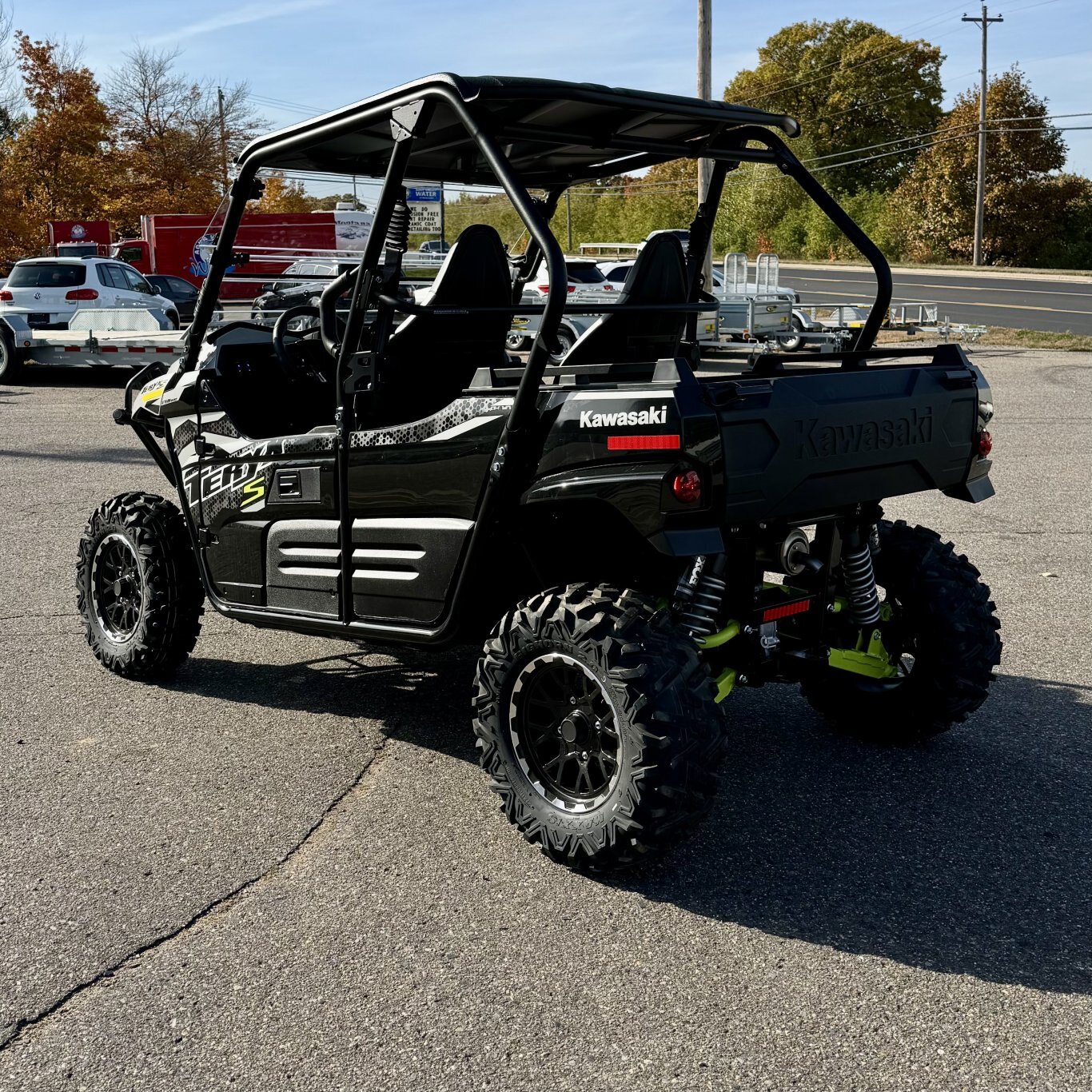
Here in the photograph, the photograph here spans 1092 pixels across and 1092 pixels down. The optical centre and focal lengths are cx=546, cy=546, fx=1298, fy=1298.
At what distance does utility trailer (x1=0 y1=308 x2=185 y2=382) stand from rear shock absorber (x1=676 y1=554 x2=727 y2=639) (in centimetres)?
1201

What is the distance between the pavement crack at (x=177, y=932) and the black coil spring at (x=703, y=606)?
4.37ft

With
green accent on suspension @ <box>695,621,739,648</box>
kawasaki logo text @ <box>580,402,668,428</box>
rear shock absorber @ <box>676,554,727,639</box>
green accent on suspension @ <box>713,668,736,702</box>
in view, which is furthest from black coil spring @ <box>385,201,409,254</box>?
green accent on suspension @ <box>713,668,736,702</box>

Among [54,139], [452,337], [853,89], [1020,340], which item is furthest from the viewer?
[853,89]

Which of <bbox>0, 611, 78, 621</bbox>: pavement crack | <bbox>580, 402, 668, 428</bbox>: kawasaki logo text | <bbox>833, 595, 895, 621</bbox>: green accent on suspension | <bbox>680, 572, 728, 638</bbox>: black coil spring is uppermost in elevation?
<bbox>580, 402, 668, 428</bbox>: kawasaki logo text

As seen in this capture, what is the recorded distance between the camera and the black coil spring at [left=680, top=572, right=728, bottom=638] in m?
3.78

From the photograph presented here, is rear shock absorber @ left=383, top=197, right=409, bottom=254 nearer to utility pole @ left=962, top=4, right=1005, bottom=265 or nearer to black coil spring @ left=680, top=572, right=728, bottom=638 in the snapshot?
black coil spring @ left=680, top=572, right=728, bottom=638

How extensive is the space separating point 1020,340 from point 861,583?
21.9 meters

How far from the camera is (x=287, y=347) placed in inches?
212

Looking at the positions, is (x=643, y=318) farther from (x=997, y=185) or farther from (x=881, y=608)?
(x=997, y=185)

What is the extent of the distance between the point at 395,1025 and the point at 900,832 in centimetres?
174

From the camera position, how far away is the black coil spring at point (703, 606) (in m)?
3.78

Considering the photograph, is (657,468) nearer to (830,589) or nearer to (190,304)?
(830,589)

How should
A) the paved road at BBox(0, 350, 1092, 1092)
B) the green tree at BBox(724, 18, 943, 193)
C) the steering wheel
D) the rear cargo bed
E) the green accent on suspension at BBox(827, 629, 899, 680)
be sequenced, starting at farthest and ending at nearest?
the green tree at BBox(724, 18, 943, 193)
the steering wheel
the green accent on suspension at BBox(827, 629, 899, 680)
the rear cargo bed
the paved road at BBox(0, 350, 1092, 1092)

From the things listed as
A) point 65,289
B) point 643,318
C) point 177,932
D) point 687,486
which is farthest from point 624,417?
point 65,289
